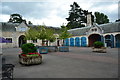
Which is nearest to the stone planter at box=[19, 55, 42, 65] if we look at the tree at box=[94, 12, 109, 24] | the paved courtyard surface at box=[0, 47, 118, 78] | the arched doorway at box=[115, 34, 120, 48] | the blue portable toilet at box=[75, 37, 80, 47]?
the paved courtyard surface at box=[0, 47, 118, 78]

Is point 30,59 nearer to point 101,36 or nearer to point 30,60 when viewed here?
point 30,60

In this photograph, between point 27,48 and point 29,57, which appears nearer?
point 29,57

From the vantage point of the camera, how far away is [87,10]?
2470 inches

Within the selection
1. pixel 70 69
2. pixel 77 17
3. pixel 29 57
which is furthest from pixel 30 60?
pixel 77 17

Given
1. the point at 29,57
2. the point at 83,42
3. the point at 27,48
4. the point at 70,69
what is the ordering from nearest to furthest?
the point at 70,69 → the point at 29,57 → the point at 27,48 → the point at 83,42

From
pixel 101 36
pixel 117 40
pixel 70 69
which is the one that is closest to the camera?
pixel 70 69

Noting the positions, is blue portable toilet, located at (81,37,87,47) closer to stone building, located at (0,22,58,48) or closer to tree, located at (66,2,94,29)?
stone building, located at (0,22,58,48)

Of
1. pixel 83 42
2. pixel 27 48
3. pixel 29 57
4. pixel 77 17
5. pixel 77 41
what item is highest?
pixel 77 17

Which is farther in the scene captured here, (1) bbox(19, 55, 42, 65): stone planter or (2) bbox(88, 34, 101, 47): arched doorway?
(2) bbox(88, 34, 101, 47): arched doorway

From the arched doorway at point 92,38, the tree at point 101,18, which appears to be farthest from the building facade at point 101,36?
the tree at point 101,18

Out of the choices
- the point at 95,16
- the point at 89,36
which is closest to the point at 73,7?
the point at 95,16

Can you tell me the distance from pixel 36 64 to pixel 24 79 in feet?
11.2

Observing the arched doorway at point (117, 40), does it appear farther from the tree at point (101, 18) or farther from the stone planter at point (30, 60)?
the tree at point (101, 18)

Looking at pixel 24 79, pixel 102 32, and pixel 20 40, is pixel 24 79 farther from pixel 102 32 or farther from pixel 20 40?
pixel 20 40
